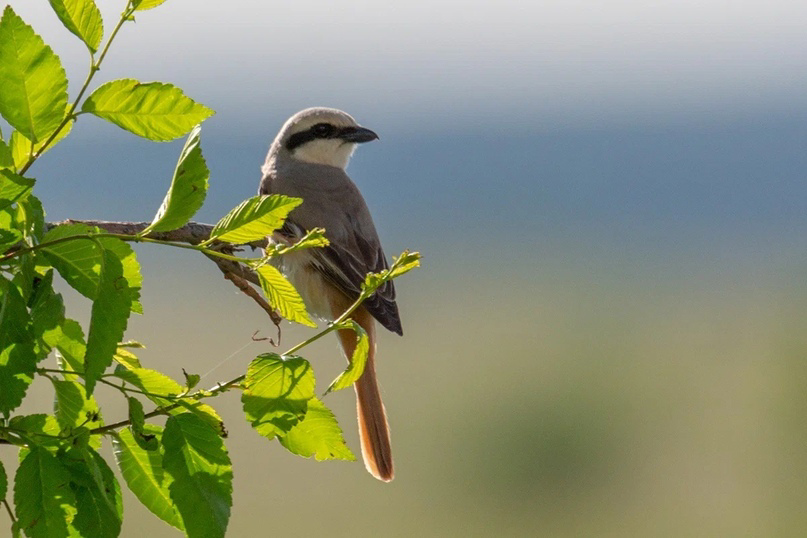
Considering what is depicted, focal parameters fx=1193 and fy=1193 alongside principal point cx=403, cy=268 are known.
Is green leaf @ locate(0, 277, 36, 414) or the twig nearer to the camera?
green leaf @ locate(0, 277, 36, 414)

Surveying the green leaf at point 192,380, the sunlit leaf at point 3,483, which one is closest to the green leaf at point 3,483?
the sunlit leaf at point 3,483

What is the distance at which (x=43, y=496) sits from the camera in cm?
123

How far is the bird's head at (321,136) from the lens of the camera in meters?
4.54

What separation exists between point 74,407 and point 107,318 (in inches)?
7.6

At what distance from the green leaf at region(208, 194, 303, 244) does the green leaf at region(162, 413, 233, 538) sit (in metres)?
0.20

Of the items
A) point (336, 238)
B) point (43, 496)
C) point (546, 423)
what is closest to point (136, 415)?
point (43, 496)

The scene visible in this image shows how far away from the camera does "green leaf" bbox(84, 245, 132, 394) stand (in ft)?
3.79

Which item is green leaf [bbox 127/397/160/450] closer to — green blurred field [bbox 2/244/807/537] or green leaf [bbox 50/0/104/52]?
green leaf [bbox 50/0/104/52]

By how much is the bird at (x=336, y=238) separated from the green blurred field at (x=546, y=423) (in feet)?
46.4

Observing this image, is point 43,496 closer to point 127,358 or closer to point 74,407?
point 74,407

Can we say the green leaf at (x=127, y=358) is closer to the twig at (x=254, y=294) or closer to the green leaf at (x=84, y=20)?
the green leaf at (x=84, y=20)

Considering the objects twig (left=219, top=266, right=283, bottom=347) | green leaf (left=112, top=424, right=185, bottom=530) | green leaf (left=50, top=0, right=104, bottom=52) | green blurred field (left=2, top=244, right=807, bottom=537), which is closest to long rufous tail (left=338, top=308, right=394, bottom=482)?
twig (left=219, top=266, right=283, bottom=347)

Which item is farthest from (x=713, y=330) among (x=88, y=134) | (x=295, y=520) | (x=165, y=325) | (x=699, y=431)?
(x=88, y=134)

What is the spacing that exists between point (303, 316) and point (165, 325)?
5502 centimetres
